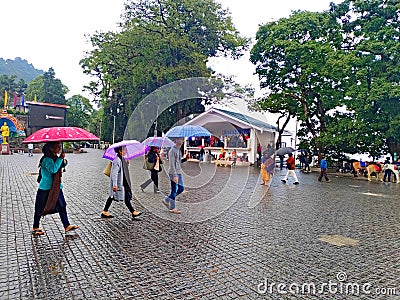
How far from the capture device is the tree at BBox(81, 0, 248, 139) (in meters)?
30.4

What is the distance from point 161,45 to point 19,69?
502ft

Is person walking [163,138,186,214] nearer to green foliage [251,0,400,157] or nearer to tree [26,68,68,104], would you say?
green foliage [251,0,400,157]

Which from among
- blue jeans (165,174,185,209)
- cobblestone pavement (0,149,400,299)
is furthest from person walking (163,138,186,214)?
cobblestone pavement (0,149,400,299)

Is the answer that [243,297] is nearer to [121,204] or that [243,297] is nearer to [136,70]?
[121,204]

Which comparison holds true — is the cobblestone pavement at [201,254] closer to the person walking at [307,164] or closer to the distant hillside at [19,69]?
the person walking at [307,164]

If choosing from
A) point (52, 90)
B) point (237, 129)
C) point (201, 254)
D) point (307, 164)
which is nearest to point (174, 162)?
point (201, 254)

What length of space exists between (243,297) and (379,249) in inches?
119

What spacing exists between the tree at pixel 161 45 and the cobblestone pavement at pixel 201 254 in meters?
22.9

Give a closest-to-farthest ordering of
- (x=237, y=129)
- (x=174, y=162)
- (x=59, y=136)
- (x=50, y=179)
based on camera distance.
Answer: (x=59, y=136) < (x=50, y=179) < (x=174, y=162) < (x=237, y=129)

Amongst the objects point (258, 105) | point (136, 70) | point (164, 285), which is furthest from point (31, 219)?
point (136, 70)

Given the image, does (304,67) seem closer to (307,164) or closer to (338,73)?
(338,73)

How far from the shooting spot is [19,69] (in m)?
159

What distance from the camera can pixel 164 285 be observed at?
3711 mm

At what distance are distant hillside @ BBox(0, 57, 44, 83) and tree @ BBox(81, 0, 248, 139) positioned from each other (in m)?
126
